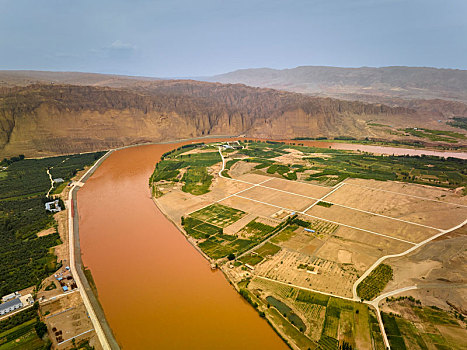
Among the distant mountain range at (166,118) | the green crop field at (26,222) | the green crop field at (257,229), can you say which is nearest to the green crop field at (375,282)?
the green crop field at (257,229)

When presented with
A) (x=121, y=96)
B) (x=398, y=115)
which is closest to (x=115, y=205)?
(x=121, y=96)

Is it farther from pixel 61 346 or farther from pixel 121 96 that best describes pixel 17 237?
pixel 121 96

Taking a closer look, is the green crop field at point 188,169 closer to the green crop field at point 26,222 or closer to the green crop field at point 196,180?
the green crop field at point 196,180

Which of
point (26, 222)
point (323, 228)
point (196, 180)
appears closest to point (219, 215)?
point (323, 228)

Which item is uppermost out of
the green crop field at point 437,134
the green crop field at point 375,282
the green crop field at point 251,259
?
the green crop field at point 437,134

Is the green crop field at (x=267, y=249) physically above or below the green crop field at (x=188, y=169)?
below

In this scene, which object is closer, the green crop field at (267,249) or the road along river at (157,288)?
the road along river at (157,288)
